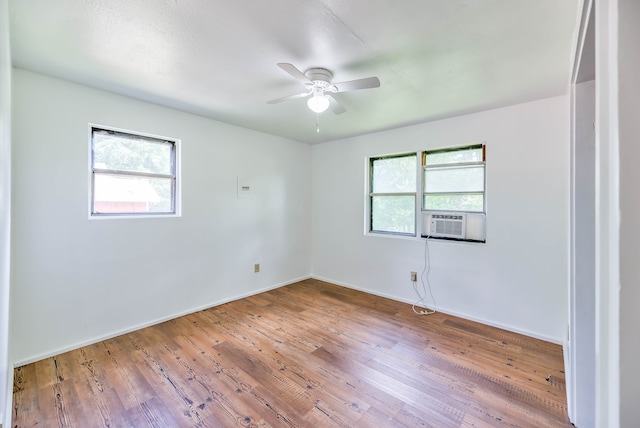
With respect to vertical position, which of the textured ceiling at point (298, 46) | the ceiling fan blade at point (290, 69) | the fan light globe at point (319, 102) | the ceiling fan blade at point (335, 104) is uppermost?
the textured ceiling at point (298, 46)

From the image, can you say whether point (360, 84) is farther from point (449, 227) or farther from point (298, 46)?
point (449, 227)

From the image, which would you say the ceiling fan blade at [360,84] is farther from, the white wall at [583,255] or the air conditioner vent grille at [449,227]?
the air conditioner vent grille at [449,227]

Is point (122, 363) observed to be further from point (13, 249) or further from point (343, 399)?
point (343, 399)

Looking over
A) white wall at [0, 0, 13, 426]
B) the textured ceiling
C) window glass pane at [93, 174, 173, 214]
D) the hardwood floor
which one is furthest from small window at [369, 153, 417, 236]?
white wall at [0, 0, 13, 426]

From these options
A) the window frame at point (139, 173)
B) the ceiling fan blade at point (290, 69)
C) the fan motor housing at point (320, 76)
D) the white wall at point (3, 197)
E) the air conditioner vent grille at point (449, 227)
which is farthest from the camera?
the air conditioner vent grille at point (449, 227)

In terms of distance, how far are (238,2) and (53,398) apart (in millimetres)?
2714

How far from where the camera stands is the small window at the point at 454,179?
3.00m

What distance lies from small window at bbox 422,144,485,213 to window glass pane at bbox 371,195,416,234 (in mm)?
247

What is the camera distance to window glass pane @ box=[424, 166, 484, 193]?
300cm

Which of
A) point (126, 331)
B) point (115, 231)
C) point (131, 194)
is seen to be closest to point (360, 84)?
point (131, 194)

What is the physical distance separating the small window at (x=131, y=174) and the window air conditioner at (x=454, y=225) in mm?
3040
